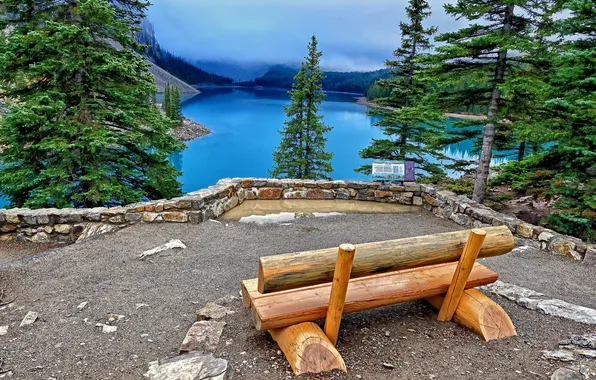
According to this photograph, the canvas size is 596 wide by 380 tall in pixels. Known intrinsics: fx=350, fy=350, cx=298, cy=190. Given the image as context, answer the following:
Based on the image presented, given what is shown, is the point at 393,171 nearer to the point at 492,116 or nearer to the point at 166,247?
the point at 492,116

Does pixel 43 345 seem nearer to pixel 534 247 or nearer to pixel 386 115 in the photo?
pixel 534 247

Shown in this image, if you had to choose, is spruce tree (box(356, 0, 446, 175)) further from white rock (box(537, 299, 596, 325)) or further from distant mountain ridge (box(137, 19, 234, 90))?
distant mountain ridge (box(137, 19, 234, 90))

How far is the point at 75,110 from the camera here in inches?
337

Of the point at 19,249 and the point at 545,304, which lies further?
the point at 19,249

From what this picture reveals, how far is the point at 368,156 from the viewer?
510 inches

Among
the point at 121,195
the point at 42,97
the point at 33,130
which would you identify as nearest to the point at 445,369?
the point at 121,195

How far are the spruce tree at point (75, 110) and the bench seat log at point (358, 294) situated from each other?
6.98m

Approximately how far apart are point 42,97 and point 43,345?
6.71 metres

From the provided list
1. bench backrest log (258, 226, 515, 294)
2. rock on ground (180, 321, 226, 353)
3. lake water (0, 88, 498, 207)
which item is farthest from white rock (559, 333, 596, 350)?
lake water (0, 88, 498, 207)

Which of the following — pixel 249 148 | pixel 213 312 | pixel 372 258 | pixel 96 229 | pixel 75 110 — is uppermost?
pixel 75 110

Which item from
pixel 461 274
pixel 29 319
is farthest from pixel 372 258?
pixel 29 319

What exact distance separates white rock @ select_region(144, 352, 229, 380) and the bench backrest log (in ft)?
2.07

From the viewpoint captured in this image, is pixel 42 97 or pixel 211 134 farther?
pixel 211 134

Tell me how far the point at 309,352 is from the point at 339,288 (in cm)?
47
